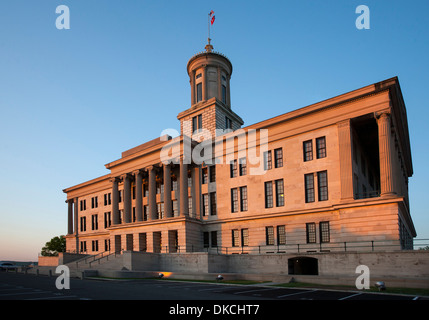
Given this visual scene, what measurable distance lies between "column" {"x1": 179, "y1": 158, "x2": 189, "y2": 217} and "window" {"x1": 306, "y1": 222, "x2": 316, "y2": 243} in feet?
50.6

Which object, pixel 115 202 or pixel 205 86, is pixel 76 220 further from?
pixel 205 86

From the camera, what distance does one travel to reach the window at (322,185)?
38.7 metres

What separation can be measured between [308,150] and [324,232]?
906 cm

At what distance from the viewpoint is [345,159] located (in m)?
37.0

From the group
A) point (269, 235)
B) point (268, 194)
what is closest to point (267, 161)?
point (268, 194)

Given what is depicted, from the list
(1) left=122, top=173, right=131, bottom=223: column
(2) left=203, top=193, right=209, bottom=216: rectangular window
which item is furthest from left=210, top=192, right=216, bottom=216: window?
(1) left=122, top=173, right=131, bottom=223: column

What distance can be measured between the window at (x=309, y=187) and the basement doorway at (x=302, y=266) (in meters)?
6.33

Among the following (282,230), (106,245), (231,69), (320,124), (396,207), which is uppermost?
(231,69)

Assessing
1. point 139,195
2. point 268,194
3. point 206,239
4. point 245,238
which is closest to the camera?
point 268,194

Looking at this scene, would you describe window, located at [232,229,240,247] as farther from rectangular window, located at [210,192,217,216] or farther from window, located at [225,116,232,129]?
window, located at [225,116,232,129]

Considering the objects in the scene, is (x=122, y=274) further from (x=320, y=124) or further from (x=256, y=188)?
(x=320, y=124)

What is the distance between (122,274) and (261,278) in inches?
546

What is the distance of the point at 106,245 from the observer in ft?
221
